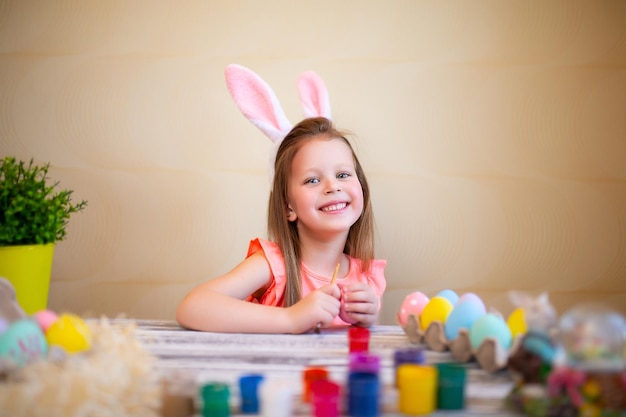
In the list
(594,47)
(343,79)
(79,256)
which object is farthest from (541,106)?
(79,256)

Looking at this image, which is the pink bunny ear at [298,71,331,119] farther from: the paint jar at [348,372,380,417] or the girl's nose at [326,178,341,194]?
the paint jar at [348,372,380,417]

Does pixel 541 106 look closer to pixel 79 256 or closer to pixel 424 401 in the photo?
pixel 424 401

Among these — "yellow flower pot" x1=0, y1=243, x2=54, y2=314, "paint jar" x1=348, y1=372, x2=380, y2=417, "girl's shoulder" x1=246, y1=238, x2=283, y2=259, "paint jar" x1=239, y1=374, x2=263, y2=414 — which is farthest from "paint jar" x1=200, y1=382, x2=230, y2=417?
"girl's shoulder" x1=246, y1=238, x2=283, y2=259

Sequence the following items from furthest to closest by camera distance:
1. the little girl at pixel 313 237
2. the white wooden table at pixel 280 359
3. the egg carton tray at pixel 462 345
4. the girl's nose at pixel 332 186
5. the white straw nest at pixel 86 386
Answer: the girl's nose at pixel 332 186 < the little girl at pixel 313 237 < the egg carton tray at pixel 462 345 < the white wooden table at pixel 280 359 < the white straw nest at pixel 86 386

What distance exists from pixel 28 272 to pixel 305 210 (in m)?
0.60

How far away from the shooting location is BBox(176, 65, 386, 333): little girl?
4.68 ft

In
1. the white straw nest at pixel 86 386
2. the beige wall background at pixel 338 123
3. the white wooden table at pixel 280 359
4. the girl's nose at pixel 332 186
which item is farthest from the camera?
the beige wall background at pixel 338 123

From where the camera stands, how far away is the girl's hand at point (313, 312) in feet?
3.67

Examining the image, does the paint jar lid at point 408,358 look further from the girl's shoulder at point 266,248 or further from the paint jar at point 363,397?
the girl's shoulder at point 266,248

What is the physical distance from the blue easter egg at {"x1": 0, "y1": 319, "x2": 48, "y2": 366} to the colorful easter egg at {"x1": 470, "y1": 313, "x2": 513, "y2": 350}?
581 millimetres

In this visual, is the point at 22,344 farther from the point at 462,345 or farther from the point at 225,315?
the point at 462,345

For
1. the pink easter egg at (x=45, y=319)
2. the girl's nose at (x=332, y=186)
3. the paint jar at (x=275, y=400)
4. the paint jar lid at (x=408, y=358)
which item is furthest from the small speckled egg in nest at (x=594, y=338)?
the girl's nose at (x=332, y=186)

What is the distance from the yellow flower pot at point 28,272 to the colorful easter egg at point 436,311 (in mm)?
751

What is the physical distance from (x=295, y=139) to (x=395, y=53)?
39 cm
